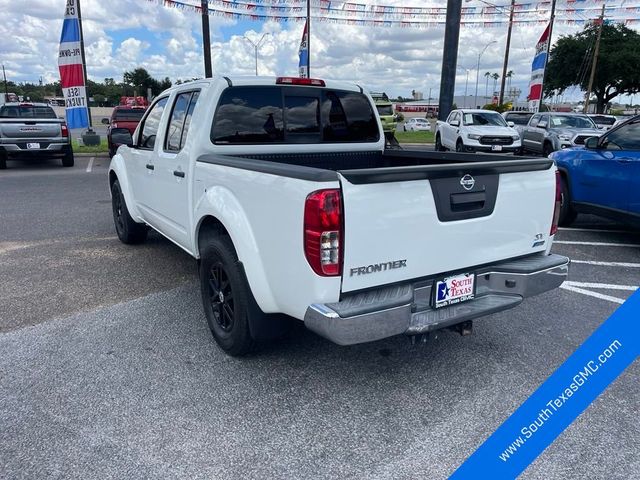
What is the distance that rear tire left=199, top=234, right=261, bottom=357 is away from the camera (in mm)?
3266

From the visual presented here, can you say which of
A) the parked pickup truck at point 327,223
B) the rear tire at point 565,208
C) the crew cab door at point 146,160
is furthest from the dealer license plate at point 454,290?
the rear tire at point 565,208

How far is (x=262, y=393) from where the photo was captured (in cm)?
316

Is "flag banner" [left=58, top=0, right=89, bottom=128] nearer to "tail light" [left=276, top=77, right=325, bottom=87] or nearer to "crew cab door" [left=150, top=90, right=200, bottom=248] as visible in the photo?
"crew cab door" [left=150, top=90, right=200, bottom=248]

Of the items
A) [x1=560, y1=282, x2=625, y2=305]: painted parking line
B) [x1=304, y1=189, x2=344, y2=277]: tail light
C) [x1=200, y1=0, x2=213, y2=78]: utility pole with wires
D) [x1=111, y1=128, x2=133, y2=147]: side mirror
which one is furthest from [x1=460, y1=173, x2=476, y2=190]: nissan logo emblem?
[x1=200, y1=0, x2=213, y2=78]: utility pole with wires

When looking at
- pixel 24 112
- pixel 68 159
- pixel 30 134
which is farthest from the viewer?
pixel 68 159

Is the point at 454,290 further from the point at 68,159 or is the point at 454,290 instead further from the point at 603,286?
the point at 68,159

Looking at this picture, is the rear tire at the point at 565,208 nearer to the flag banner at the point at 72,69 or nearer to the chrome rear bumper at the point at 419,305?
the chrome rear bumper at the point at 419,305

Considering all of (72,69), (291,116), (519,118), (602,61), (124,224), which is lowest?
(124,224)

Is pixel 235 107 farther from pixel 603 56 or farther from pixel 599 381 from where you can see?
pixel 603 56

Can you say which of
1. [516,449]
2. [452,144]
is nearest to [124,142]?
[516,449]

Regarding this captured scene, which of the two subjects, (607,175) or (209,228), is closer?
(209,228)

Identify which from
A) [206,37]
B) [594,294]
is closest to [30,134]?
[206,37]

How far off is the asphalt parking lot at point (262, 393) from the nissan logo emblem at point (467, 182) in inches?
50.4

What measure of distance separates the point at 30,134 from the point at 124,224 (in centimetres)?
927
